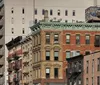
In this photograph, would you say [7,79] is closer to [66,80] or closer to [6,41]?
[6,41]

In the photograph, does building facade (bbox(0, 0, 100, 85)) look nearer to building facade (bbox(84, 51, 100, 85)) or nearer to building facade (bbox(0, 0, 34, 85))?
building facade (bbox(0, 0, 34, 85))

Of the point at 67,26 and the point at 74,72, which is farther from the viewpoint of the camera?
the point at 67,26

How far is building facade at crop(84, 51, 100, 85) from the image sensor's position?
104688 millimetres

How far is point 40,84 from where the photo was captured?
129750 mm

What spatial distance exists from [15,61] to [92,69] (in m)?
51.3

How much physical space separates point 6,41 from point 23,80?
26.3 meters

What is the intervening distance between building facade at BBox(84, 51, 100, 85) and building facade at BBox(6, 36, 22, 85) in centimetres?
4268

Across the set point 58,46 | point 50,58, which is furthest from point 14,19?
point 50,58

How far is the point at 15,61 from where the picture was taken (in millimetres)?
155750

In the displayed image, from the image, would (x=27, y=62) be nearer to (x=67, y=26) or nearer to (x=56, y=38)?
(x=56, y=38)

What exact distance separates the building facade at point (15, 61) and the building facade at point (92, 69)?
140 ft

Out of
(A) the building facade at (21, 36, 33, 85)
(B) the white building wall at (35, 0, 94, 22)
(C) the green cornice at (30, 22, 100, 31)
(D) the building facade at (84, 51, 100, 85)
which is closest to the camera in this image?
(D) the building facade at (84, 51, 100, 85)

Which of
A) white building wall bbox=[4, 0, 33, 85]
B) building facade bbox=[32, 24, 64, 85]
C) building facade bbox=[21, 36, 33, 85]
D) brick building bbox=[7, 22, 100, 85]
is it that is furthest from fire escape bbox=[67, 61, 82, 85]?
white building wall bbox=[4, 0, 33, 85]

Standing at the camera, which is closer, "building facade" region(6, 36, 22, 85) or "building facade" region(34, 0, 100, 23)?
"building facade" region(6, 36, 22, 85)
